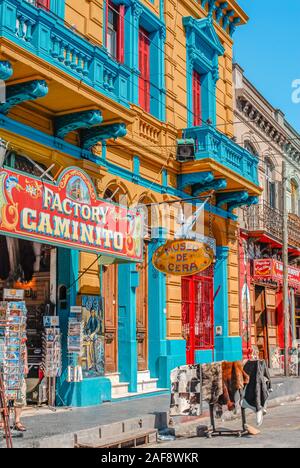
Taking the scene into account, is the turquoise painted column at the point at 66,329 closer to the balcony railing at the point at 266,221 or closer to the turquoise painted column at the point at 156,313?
the turquoise painted column at the point at 156,313

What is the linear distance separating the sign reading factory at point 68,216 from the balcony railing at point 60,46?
220 cm

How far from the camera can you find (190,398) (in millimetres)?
11188

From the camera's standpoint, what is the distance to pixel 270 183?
1075 inches

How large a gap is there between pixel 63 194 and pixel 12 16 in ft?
9.71

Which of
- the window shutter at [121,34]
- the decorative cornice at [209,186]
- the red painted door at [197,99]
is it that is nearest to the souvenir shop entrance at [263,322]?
the decorative cornice at [209,186]

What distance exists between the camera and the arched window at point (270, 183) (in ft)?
87.9

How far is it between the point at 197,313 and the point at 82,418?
8.13 m

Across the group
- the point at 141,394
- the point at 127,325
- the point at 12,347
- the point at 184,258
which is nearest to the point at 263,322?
the point at 141,394

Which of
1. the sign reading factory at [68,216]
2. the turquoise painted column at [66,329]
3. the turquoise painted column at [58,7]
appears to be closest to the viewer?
the sign reading factory at [68,216]

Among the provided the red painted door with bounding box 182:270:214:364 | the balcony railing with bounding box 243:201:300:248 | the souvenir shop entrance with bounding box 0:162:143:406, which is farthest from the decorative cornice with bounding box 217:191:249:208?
the souvenir shop entrance with bounding box 0:162:143:406

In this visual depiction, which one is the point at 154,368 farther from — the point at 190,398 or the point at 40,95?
the point at 40,95

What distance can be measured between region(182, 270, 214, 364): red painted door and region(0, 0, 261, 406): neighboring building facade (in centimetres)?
5

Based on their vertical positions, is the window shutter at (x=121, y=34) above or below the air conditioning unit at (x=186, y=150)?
above

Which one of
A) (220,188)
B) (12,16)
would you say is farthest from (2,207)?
(220,188)
